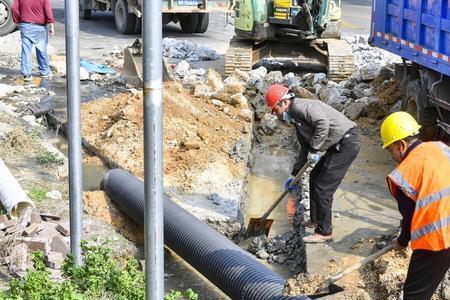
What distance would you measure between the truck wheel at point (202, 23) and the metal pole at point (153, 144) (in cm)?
1740

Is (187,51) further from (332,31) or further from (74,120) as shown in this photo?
(74,120)

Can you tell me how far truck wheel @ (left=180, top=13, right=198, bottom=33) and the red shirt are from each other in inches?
279

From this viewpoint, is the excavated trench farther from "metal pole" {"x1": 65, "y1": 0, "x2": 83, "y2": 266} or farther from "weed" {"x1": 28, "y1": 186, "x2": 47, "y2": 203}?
"metal pole" {"x1": 65, "y1": 0, "x2": 83, "y2": 266}

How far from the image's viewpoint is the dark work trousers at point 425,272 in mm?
4758

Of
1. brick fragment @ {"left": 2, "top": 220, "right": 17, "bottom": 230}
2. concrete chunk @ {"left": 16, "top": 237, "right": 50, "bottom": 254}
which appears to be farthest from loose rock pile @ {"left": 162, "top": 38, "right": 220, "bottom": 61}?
concrete chunk @ {"left": 16, "top": 237, "right": 50, "bottom": 254}

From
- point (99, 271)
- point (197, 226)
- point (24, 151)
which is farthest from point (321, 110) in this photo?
point (24, 151)

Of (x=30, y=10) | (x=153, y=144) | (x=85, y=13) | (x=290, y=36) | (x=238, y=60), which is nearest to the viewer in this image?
(x=153, y=144)

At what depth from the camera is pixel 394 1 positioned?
36.2ft

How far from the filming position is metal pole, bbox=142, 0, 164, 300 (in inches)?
135

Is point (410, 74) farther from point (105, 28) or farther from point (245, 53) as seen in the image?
point (105, 28)

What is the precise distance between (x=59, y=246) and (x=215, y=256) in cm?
132

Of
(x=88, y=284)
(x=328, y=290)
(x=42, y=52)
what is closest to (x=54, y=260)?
(x=88, y=284)

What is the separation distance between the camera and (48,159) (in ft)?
30.4

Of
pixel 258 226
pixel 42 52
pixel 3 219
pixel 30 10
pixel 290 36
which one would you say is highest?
pixel 30 10
